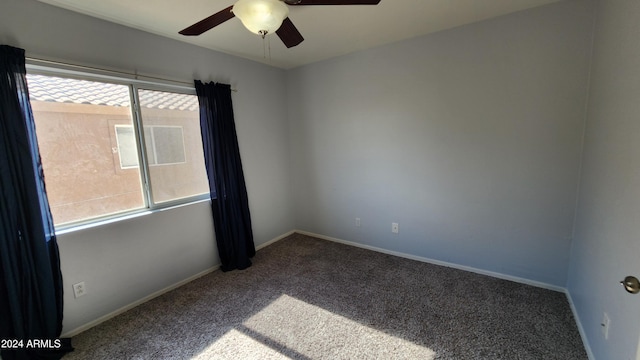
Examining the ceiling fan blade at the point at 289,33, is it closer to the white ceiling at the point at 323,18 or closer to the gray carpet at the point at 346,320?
the white ceiling at the point at 323,18

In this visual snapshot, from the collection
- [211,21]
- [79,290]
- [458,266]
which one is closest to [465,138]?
[458,266]

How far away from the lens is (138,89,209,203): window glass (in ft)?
8.29

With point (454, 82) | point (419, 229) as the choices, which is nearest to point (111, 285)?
point (419, 229)

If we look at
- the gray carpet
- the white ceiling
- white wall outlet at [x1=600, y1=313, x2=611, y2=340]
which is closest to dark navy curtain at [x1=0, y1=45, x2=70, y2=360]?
the gray carpet

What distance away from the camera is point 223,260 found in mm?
3008

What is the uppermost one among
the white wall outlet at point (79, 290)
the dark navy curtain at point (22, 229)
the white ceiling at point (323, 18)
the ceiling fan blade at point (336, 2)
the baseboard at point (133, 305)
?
the white ceiling at point (323, 18)

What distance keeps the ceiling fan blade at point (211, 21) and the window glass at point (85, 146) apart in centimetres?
107

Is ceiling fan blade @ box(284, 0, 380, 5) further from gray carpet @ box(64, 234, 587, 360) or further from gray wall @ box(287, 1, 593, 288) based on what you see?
gray carpet @ box(64, 234, 587, 360)

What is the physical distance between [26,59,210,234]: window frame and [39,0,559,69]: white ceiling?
0.44 meters

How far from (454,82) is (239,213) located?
107 inches

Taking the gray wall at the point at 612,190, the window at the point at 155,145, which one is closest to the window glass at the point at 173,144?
the window at the point at 155,145

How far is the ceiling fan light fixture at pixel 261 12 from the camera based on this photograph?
4.48 feet

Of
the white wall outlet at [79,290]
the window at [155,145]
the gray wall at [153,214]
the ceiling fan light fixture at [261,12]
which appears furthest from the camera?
the window at [155,145]

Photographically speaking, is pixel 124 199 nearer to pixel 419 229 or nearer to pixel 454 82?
pixel 419 229
